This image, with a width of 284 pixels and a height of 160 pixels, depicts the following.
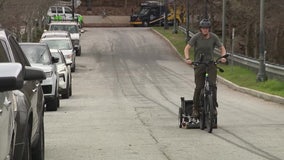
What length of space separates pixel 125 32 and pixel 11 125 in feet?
196

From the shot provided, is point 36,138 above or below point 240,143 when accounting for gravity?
above

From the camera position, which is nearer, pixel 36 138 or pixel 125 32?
pixel 36 138

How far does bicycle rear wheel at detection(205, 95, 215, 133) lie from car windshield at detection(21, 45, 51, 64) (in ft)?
23.3

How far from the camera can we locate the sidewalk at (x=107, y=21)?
80.8 metres

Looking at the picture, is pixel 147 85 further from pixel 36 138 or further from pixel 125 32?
pixel 125 32

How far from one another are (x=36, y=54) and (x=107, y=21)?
2541 inches

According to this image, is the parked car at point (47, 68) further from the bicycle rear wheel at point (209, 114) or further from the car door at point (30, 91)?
the car door at point (30, 91)

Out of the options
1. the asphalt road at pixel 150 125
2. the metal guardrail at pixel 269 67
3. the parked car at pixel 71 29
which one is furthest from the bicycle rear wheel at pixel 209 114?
the parked car at pixel 71 29

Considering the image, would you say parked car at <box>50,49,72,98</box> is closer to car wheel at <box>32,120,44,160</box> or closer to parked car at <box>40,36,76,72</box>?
parked car at <box>40,36,76,72</box>

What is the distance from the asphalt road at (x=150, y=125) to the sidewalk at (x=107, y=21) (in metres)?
48.6

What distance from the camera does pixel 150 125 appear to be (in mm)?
13375

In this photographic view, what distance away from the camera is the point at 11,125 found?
5645 mm

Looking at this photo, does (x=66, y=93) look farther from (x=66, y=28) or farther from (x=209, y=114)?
(x=66, y=28)

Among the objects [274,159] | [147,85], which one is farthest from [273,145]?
[147,85]
